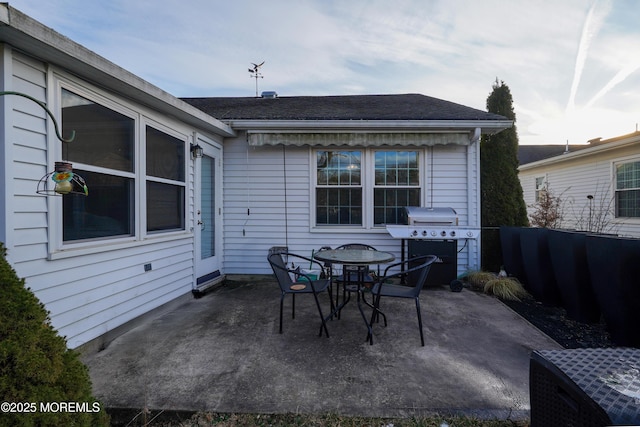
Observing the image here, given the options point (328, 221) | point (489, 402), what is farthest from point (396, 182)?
point (489, 402)

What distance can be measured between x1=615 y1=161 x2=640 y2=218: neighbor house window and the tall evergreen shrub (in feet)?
13.8

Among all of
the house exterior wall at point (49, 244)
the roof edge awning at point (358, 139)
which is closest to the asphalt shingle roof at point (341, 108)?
the roof edge awning at point (358, 139)

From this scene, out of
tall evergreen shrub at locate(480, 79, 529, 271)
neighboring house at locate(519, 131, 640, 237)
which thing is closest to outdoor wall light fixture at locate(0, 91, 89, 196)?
tall evergreen shrub at locate(480, 79, 529, 271)

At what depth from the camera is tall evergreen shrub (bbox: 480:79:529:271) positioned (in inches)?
204

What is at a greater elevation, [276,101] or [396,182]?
[276,101]

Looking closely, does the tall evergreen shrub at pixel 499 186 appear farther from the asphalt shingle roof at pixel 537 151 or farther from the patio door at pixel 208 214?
the asphalt shingle roof at pixel 537 151

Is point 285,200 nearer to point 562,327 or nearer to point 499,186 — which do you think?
point 562,327

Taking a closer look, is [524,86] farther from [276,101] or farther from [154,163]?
[154,163]

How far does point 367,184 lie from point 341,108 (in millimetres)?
1681

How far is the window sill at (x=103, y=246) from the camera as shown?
2242mm

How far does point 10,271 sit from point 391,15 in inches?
250

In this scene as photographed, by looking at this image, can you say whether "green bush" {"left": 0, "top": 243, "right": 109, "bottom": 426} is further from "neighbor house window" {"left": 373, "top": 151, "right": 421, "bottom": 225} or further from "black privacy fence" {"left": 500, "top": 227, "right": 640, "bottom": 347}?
"neighbor house window" {"left": 373, "top": 151, "right": 421, "bottom": 225}

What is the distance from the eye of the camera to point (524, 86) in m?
5.93

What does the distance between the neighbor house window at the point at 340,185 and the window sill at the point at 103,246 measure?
2.54 m
